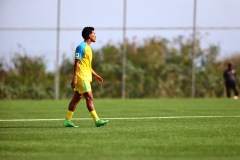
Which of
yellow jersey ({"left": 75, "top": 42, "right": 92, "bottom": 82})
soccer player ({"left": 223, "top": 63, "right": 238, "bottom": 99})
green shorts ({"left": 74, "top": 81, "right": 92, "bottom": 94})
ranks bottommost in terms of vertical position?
soccer player ({"left": 223, "top": 63, "right": 238, "bottom": 99})

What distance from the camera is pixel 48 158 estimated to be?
8.40m

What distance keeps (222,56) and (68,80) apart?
7.25 meters

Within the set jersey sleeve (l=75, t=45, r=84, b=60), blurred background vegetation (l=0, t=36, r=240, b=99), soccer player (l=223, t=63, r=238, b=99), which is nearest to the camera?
jersey sleeve (l=75, t=45, r=84, b=60)

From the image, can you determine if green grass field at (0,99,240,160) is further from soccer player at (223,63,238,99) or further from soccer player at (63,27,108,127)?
soccer player at (223,63,238,99)

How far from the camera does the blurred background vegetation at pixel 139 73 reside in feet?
100

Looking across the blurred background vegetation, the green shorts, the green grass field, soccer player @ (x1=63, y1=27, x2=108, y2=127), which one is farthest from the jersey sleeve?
the blurred background vegetation

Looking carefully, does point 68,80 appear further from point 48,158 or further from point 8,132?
point 48,158

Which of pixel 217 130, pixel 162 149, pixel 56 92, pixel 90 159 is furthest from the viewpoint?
pixel 56 92

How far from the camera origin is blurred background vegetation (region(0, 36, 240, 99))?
30.6m

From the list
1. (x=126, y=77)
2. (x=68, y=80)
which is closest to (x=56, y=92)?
(x=68, y=80)

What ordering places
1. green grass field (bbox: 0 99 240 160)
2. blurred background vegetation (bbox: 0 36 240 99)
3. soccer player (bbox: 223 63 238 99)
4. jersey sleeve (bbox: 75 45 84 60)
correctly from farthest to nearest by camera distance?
blurred background vegetation (bbox: 0 36 240 99) < soccer player (bbox: 223 63 238 99) < jersey sleeve (bbox: 75 45 84 60) < green grass field (bbox: 0 99 240 160)

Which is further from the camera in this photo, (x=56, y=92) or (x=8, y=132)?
(x=56, y=92)

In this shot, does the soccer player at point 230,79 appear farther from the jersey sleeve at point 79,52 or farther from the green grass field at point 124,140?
the jersey sleeve at point 79,52

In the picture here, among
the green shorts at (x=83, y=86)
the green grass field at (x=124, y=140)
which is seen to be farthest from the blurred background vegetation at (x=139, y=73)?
the green shorts at (x=83, y=86)
